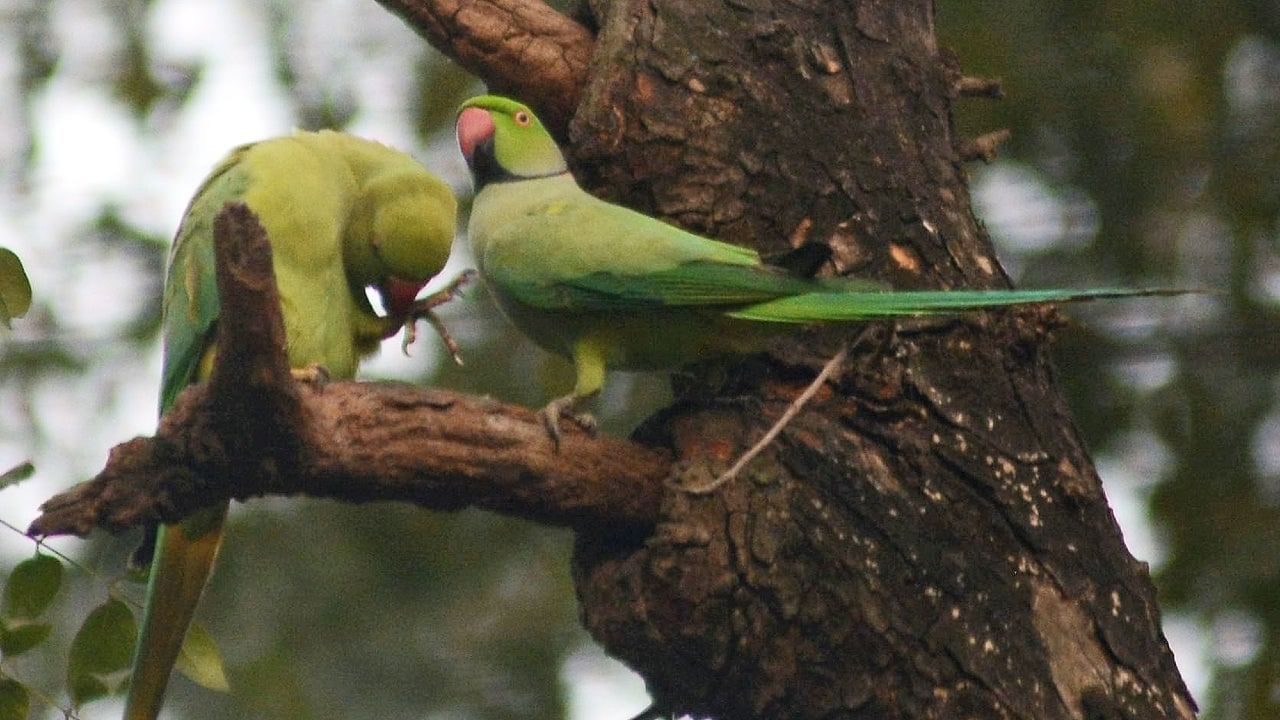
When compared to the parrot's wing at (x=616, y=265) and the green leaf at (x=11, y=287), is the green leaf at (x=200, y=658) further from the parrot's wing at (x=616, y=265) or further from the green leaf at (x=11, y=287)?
the parrot's wing at (x=616, y=265)

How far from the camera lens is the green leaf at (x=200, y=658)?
290 cm

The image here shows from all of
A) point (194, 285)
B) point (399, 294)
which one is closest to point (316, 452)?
point (194, 285)

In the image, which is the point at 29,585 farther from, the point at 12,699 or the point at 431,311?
the point at 431,311

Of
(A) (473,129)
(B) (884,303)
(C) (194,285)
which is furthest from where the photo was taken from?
(A) (473,129)

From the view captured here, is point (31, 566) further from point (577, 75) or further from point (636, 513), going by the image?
point (577, 75)

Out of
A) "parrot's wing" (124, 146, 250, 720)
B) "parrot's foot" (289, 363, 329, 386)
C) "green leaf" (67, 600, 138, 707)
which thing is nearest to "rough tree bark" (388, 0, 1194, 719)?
"parrot's foot" (289, 363, 329, 386)

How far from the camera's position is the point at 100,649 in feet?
8.79

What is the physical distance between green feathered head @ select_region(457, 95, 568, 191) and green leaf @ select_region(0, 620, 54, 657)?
5.39 ft

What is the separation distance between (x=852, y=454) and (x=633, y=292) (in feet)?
1.87

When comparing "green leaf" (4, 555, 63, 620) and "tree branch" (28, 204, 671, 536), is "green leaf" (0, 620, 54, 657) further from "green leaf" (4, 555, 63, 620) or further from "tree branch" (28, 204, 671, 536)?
"tree branch" (28, 204, 671, 536)

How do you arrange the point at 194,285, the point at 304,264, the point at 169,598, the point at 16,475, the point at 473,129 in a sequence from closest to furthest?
the point at 16,475 → the point at 169,598 → the point at 194,285 → the point at 304,264 → the point at 473,129

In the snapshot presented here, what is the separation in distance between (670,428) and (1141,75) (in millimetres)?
3141

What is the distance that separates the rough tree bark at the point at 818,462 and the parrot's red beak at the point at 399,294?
1.74ft

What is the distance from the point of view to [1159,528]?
5.06 m
